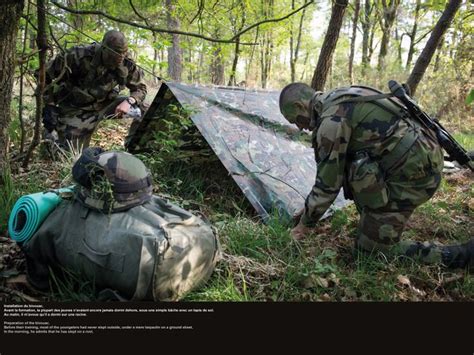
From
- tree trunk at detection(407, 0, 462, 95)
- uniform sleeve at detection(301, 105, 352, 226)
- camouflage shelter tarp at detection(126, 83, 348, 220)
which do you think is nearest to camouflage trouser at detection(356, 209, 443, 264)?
uniform sleeve at detection(301, 105, 352, 226)

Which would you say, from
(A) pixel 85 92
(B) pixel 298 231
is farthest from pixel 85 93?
(B) pixel 298 231

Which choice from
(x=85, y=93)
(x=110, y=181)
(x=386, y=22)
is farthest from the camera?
(x=386, y=22)

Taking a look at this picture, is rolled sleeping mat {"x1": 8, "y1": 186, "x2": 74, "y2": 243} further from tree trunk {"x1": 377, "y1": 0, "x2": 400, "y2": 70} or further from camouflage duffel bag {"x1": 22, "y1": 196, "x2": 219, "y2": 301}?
tree trunk {"x1": 377, "y1": 0, "x2": 400, "y2": 70}

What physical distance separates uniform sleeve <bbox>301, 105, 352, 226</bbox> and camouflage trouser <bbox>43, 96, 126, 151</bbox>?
289 centimetres

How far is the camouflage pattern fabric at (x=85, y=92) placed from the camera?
444cm

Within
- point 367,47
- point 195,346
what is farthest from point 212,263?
point 367,47

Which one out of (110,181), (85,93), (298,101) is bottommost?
(110,181)

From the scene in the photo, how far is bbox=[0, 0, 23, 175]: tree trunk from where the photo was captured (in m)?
2.39

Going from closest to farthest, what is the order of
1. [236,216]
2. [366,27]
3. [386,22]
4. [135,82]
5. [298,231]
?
[298,231] → [236,216] → [135,82] → [386,22] → [366,27]

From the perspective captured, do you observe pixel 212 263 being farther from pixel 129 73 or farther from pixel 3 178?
pixel 129 73

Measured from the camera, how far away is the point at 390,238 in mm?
2703

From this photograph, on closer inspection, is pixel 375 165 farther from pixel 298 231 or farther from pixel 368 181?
pixel 298 231

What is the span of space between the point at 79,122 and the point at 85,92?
1.15ft

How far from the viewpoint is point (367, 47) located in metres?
14.9
